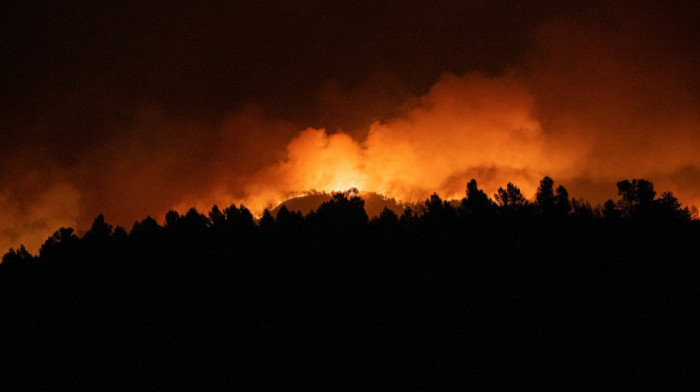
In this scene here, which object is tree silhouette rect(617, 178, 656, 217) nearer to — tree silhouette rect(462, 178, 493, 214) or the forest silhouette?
the forest silhouette

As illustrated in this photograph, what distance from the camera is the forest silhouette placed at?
48.6 metres

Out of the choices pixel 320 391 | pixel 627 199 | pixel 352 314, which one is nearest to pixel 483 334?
pixel 352 314

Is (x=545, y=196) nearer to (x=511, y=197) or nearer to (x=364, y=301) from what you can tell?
(x=511, y=197)

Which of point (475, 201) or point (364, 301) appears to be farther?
point (475, 201)

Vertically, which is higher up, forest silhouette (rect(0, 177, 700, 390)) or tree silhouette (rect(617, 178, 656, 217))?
tree silhouette (rect(617, 178, 656, 217))

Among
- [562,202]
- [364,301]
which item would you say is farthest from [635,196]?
[364,301]

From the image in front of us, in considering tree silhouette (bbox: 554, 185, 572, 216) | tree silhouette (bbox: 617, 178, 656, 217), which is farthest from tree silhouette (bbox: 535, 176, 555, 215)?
tree silhouette (bbox: 617, 178, 656, 217)

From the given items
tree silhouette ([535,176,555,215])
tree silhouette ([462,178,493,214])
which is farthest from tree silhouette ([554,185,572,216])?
tree silhouette ([462,178,493,214])

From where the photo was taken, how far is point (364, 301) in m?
62.2

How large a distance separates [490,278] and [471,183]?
137 ft

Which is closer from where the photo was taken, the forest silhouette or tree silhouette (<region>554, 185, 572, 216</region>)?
the forest silhouette

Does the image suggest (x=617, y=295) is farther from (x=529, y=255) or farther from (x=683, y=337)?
(x=529, y=255)

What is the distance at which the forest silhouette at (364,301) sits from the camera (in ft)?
159

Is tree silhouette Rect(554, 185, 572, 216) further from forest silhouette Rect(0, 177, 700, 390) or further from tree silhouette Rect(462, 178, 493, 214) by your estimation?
tree silhouette Rect(462, 178, 493, 214)
